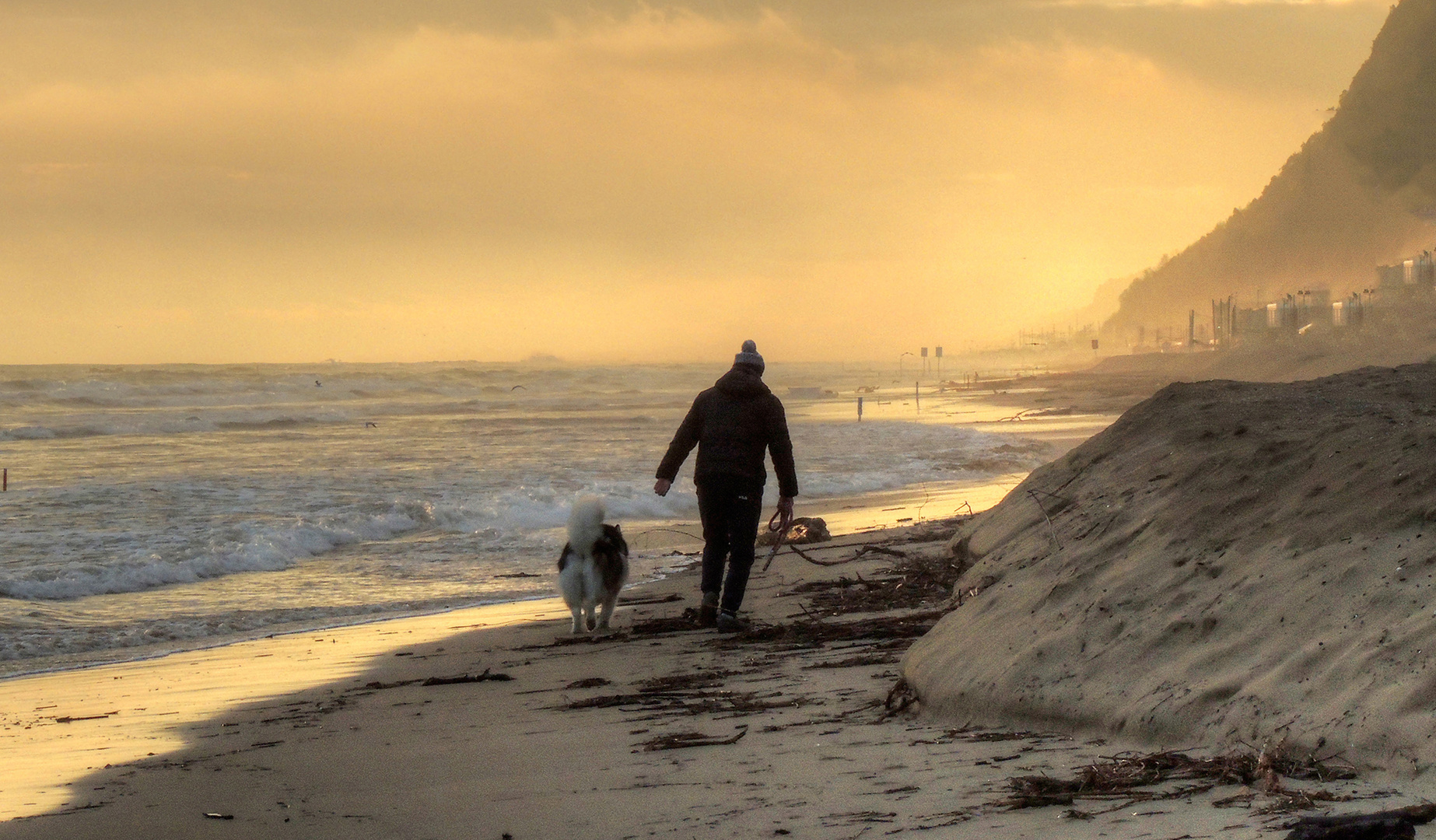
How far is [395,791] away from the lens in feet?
14.2

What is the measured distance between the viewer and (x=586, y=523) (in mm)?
8281

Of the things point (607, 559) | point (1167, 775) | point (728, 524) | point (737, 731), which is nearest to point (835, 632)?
point (728, 524)

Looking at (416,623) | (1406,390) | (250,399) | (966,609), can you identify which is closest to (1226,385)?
(1406,390)

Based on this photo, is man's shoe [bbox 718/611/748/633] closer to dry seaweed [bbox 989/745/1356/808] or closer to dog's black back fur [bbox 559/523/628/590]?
dog's black back fur [bbox 559/523/628/590]

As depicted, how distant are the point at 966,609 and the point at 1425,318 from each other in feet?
237

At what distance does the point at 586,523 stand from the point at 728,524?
1047 millimetres

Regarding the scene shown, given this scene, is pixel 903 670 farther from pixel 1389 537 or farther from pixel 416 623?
pixel 416 623

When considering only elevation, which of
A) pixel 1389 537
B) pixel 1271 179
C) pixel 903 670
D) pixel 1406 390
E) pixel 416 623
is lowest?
pixel 416 623

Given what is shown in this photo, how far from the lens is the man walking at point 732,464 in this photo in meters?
7.84

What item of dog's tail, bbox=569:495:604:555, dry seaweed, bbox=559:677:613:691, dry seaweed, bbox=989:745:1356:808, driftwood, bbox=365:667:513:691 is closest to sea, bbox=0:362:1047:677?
dog's tail, bbox=569:495:604:555

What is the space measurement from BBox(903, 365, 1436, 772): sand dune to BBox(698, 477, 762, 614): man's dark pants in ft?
6.34

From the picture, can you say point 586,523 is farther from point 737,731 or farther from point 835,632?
point 737,731

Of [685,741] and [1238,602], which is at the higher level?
[1238,602]

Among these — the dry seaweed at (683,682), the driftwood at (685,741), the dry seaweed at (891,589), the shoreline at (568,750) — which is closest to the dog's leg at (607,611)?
the shoreline at (568,750)
